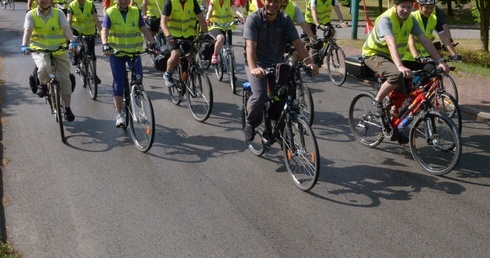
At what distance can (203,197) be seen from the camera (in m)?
5.89

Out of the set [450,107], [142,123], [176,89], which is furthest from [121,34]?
[450,107]

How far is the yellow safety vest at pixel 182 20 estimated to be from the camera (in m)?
9.05

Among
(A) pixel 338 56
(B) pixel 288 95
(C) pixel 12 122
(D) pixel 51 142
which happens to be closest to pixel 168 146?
(D) pixel 51 142

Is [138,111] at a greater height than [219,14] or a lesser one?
lesser

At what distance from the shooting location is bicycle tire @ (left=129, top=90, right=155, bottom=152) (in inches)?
282

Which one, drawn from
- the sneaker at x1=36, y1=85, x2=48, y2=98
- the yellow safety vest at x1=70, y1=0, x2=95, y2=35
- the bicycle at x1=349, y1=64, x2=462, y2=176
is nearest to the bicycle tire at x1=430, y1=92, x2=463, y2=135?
the bicycle at x1=349, y1=64, x2=462, y2=176

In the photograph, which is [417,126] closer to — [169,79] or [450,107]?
[450,107]

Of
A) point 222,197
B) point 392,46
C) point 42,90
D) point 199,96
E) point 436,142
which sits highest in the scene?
point 392,46

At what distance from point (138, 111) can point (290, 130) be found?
2311 mm

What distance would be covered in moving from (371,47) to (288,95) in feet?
5.46

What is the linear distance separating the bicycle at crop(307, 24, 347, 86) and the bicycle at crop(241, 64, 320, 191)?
4.89 meters

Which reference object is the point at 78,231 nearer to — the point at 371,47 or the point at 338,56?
the point at 371,47

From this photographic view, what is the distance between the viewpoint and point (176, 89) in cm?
957

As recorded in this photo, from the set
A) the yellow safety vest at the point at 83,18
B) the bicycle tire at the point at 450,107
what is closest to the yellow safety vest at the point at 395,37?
the bicycle tire at the point at 450,107
